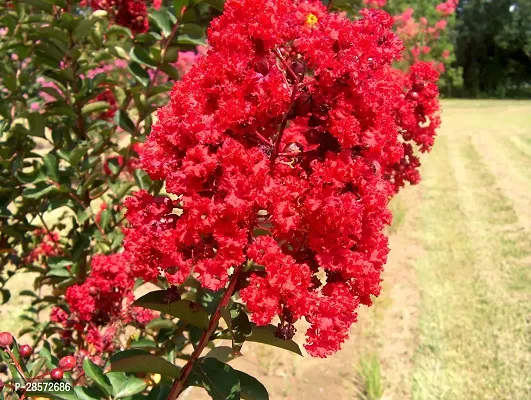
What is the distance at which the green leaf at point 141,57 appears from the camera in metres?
1.65

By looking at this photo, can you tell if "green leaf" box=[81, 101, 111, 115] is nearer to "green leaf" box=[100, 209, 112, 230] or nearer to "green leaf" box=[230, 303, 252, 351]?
"green leaf" box=[100, 209, 112, 230]

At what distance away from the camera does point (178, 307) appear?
38.2 inches

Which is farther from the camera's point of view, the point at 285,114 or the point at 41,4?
the point at 41,4

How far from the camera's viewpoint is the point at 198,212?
2.74 ft

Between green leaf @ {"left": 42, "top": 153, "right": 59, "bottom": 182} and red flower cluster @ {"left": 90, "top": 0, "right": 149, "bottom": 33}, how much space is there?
53cm

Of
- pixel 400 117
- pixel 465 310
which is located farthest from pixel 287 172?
pixel 465 310

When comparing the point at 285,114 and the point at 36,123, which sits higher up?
the point at 285,114

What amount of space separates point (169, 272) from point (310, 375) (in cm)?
216

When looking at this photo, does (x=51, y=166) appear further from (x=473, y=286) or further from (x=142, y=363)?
(x=473, y=286)

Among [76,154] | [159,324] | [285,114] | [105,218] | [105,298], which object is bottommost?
[159,324]

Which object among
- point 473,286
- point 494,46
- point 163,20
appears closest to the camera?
point 163,20

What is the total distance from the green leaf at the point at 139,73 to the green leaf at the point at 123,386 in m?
0.96

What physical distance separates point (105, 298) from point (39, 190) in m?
0.44

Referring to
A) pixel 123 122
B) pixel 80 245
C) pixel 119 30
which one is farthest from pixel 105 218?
pixel 119 30
